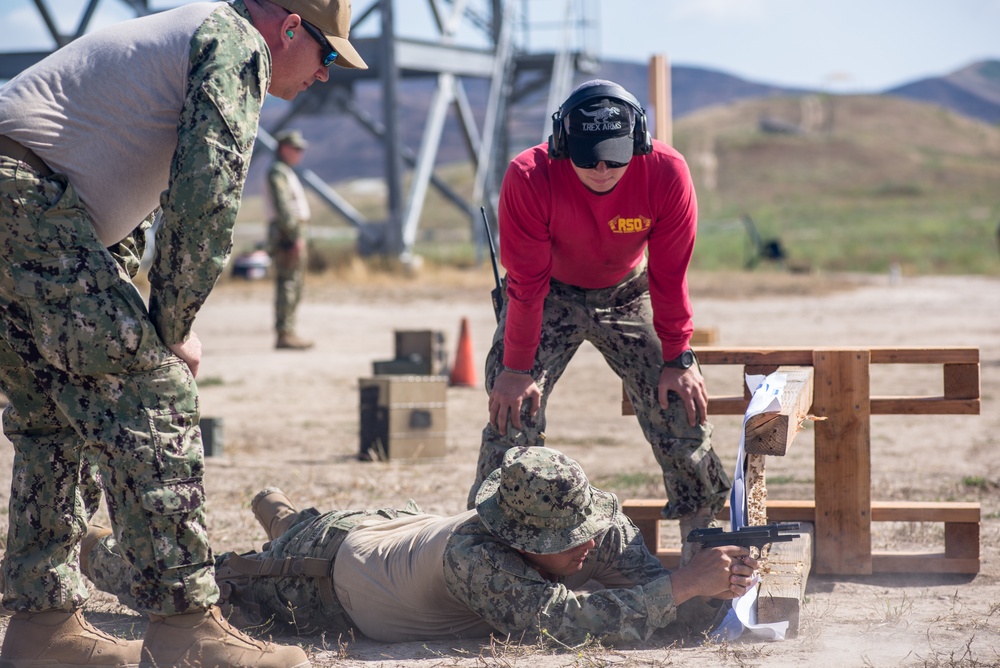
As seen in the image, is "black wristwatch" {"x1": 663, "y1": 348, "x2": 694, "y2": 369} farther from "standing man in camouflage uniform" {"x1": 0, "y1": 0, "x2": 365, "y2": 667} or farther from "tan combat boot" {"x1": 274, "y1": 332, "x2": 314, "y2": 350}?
"tan combat boot" {"x1": 274, "y1": 332, "x2": 314, "y2": 350}

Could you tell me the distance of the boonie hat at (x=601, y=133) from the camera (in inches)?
165

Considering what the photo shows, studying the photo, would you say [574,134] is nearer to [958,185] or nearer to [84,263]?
[84,263]

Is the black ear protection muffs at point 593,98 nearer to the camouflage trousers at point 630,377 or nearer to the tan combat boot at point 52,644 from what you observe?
the camouflage trousers at point 630,377

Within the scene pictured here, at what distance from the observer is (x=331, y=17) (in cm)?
340

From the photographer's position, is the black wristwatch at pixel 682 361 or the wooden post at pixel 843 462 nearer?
the black wristwatch at pixel 682 361

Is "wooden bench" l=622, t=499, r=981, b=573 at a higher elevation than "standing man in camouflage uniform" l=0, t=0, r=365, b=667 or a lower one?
lower

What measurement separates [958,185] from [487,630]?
65.7 metres

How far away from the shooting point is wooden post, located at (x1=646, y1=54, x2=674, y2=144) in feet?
25.5

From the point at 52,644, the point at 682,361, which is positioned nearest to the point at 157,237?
the point at 52,644

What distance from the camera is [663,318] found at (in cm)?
469

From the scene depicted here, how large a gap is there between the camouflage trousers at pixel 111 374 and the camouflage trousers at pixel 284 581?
93cm

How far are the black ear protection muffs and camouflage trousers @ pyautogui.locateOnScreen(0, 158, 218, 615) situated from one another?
5.64 feet

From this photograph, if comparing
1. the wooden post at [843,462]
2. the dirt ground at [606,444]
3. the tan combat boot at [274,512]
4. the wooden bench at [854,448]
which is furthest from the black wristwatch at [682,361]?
the tan combat boot at [274,512]

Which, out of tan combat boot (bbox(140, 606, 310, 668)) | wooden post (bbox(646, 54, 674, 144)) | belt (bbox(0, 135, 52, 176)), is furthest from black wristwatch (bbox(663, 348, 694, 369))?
wooden post (bbox(646, 54, 674, 144))
